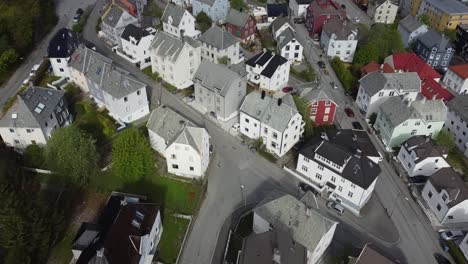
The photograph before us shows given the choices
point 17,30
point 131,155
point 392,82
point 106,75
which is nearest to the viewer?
point 131,155

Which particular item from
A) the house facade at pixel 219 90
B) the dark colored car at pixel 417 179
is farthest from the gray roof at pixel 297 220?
the house facade at pixel 219 90

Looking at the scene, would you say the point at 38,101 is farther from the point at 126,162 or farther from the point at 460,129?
the point at 460,129

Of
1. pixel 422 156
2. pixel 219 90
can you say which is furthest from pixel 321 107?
pixel 219 90

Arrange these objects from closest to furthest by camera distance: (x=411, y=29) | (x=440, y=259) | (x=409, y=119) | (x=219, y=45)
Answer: (x=440, y=259) < (x=409, y=119) < (x=219, y=45) < (x=411, y=29)

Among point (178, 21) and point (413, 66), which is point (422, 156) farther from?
point (178, 21)

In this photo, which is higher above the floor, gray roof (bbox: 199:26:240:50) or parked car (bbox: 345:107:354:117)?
gray roof (bbox: 199:26:240:50)

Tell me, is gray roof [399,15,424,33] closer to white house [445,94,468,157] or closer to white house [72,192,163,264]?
white house [445,94,468,157]

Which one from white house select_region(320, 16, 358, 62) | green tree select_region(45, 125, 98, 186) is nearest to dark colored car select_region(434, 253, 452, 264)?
green tree select_region(45, 125, 98, 186)
